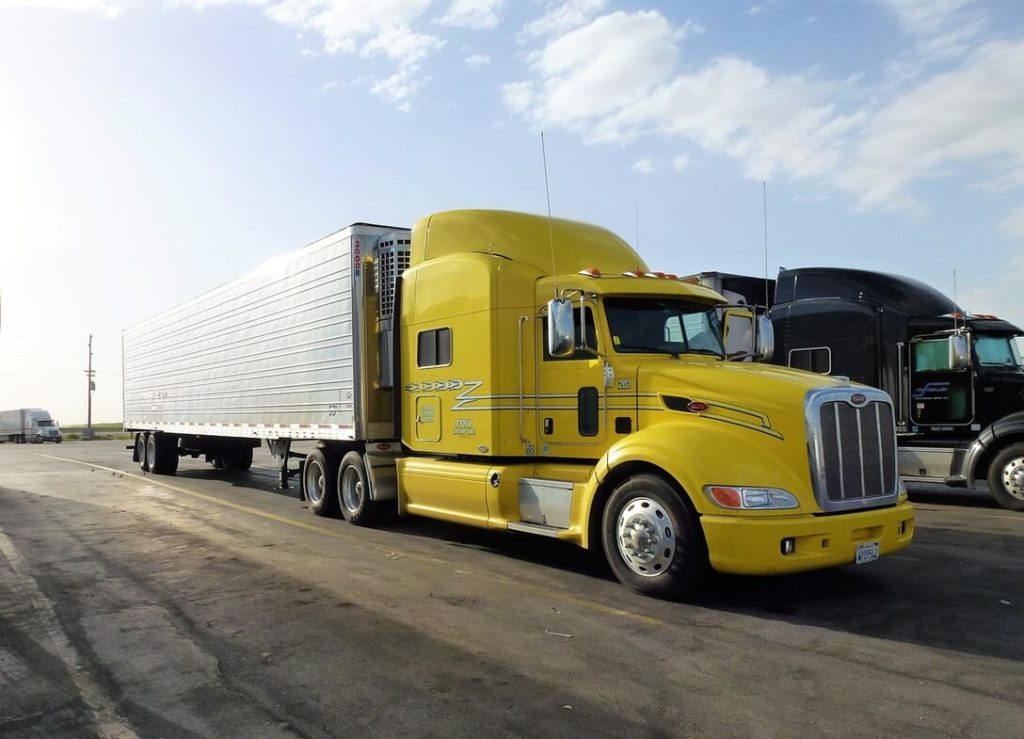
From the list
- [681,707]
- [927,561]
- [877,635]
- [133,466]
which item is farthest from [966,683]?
[133,466]

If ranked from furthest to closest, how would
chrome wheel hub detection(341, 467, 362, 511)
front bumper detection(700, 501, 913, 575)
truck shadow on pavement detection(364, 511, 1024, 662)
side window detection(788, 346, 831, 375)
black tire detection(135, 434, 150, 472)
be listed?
1. black tire detection(135, 434, 150, 472)
2. side window detection(788, 346, 831, 375)
3. chrome wheel hub detection(341, 467, 362, 511)
4. front bumper detection(700, 501, 913, 575)
5. truck shadow on pavement detection(364, 511, 1024, 662)

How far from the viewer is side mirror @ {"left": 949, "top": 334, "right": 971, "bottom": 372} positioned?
11578 millimetres

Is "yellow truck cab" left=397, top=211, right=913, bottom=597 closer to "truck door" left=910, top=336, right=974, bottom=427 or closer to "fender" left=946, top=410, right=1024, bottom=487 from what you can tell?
"fender" left=946, top=410, right=1024, bottom=487

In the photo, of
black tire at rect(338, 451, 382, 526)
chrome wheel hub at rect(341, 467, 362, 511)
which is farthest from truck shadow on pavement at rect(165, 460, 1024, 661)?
chrome wheel hub at rect(341, 467, 362, 511)

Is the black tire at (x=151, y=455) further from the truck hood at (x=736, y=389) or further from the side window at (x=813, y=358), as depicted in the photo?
the truck hood at (x=736, y=389)

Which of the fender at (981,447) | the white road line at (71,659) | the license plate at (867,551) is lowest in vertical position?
the white road line at (71,659)

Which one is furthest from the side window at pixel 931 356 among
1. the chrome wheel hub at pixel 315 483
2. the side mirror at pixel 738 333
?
the chrome wheel hub at pixel 315 483

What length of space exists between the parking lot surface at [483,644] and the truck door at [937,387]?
146 inches

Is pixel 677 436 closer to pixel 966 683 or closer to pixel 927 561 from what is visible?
pixel 966 683

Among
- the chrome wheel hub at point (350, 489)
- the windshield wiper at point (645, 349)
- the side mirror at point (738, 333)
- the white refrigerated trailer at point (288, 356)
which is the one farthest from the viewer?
the chrome wheel hub at point (350, 489)

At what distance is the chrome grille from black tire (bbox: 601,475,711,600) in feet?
3.36

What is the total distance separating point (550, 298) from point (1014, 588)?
4769mm

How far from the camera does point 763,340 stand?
315 inches

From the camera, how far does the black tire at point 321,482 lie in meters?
11.1
